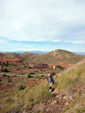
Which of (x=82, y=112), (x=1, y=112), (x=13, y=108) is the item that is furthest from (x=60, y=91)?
(x=1, y=112)

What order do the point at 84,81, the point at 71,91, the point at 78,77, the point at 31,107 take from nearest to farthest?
the point at 31,107
the point at 71,91
the point at 84,81
the point at 78,77

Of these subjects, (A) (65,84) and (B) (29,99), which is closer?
(B) (29,99)

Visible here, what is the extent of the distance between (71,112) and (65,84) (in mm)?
2611

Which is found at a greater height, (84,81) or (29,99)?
(84,81)

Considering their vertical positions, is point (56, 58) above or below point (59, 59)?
above

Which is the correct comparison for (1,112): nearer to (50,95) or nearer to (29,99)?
(29,99)

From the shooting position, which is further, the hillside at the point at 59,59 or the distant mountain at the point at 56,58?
the distant mountain at the point at 56,58

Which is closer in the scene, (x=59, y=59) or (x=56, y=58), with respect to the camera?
(x=59, y=59)

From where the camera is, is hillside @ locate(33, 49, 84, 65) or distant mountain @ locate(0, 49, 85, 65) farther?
distant mountain @ locate(0, 49, 85, 65)

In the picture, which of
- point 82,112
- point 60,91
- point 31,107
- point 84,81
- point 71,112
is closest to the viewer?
point 82,112

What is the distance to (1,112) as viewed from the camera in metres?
4.51

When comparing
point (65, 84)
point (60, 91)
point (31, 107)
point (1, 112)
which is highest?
point (65, 84)

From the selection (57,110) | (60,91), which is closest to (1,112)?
(57,110)

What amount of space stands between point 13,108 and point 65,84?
12.3 ft
